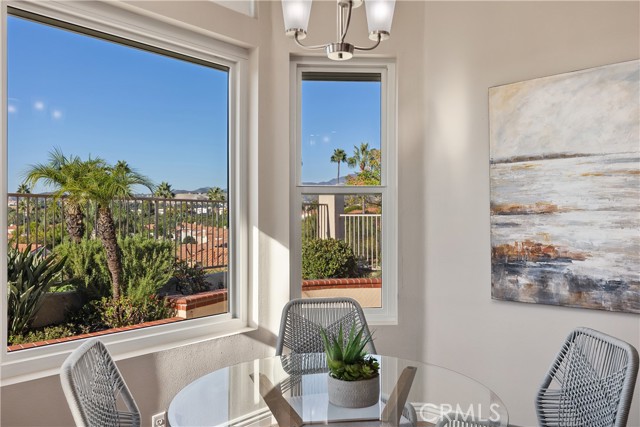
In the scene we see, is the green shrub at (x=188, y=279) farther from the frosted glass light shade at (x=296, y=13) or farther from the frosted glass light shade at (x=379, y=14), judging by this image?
the frosted glass light shade at (x=379, y=14)

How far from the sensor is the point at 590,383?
70.3 inches

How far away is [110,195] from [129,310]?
24.3 inches

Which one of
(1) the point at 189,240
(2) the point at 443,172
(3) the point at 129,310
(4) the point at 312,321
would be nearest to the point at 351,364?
(4) the point at 312,321

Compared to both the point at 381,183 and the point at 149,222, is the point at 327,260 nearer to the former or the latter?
the point at 381,183

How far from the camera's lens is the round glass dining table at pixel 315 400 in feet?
5.14

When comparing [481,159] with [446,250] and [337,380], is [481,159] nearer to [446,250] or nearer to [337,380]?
[446,250]

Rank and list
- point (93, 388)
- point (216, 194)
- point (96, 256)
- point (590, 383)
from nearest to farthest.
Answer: point (93, 388), point (590, 383), point (96, 256), point (216, 194)

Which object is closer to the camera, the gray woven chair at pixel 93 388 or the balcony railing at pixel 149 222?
the gray woven chair at pixel 93 388

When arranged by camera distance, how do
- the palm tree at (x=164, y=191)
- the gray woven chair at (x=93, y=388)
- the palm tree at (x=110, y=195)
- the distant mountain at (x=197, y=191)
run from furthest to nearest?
the distant mountain at (x=197, y=191) < the palm tree at (x=164, y=191) < the palm tree at (x=110, y=195) < the gray woven chair at (x=93, y=388)

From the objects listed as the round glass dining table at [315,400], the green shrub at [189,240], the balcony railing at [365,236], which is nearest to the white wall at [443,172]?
the balcony railing at [365,236]

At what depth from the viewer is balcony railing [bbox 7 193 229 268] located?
Answer: 87.2 inches

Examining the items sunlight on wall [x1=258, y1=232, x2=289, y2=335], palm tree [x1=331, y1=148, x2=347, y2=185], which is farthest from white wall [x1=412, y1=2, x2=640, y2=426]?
sunlight on wall [x1=258, y1=232, x2=289, y2=335]

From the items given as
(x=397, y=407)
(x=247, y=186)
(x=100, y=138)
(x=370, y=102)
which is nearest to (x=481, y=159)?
(x=370, y=102)

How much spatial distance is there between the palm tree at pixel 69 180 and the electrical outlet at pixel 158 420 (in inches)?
38.6
